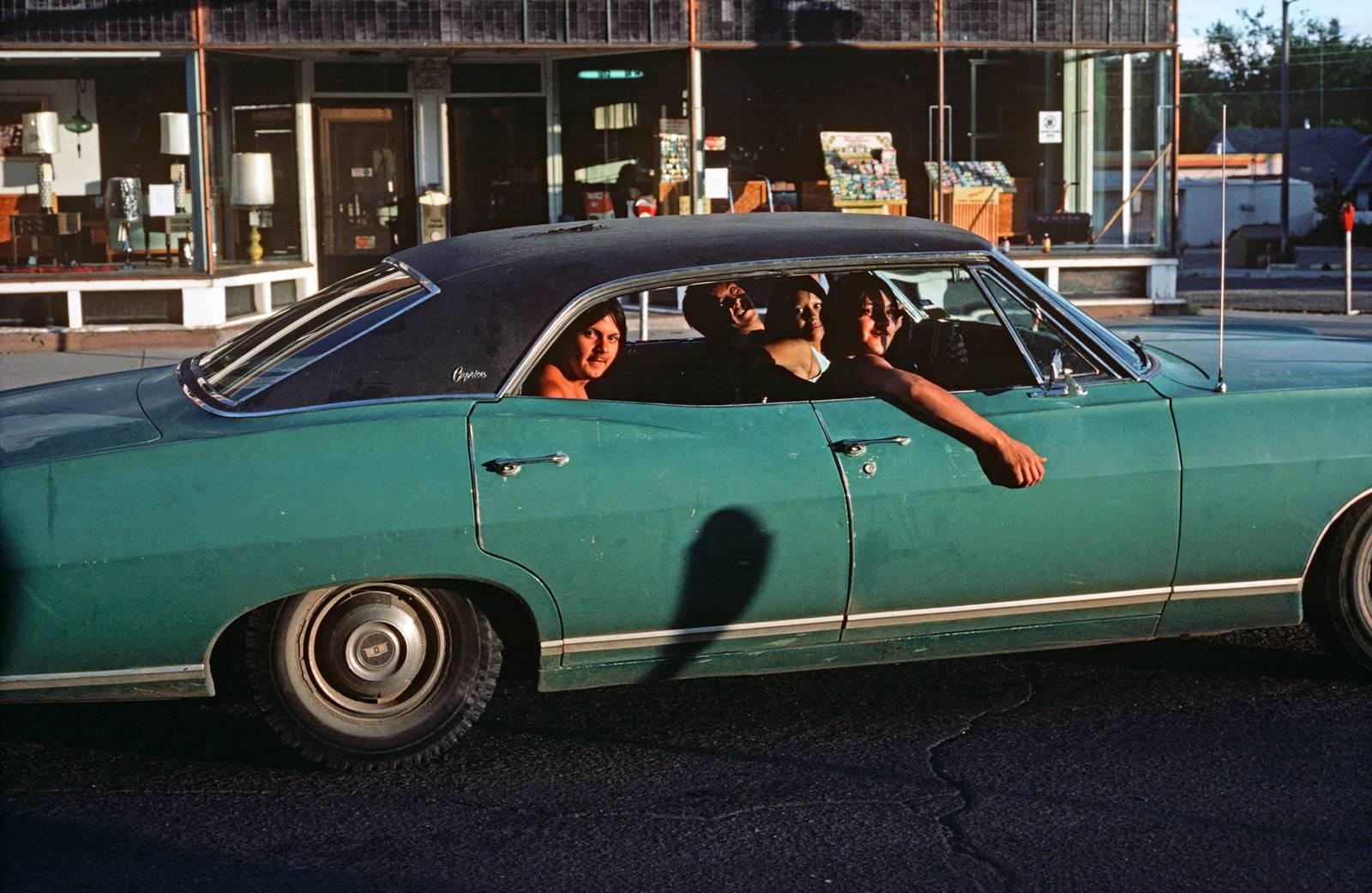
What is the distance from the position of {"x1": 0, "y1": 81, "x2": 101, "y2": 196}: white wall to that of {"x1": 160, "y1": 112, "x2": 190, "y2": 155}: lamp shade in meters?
0.64

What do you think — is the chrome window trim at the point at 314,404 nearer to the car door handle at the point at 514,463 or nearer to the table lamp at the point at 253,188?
the car door handle at the point at 514,463

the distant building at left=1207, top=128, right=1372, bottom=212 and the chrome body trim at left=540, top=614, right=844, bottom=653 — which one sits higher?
the distant building at left=1207, top=128, right=1372, bottom=212

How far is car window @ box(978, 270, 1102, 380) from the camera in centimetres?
499

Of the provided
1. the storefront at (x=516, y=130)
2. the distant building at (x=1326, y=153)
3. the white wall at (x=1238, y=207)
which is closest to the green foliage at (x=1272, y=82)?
the distant building at (x=1326, y=153)

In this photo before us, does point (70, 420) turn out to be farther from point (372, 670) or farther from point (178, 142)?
point (178, 142)

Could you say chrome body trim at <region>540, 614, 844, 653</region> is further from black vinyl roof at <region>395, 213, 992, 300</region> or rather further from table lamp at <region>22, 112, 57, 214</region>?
table lamp at <region>22, 112, 57, 214</region>

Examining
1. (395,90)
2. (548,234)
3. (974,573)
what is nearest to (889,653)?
(974,573)

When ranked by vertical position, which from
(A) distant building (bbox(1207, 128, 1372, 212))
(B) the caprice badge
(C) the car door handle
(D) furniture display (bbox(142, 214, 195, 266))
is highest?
(A) distant building (bbox(1207, 128, 1372, 212))

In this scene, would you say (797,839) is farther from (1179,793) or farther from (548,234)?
(548,234)

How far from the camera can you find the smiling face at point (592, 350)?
4.78 meters

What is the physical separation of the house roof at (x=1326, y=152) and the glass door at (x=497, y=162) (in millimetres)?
45478

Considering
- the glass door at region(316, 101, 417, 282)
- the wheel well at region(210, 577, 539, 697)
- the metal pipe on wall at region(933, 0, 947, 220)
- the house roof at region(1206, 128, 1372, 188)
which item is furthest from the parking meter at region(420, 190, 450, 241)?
the house roof at region(1206, 128, 1372, 188)

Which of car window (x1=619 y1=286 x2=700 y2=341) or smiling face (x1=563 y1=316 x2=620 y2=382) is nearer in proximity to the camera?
smiling face (x1=563 y1=316 x2=620 y2=382)

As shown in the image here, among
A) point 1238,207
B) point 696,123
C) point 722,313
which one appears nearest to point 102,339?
point 696,123
